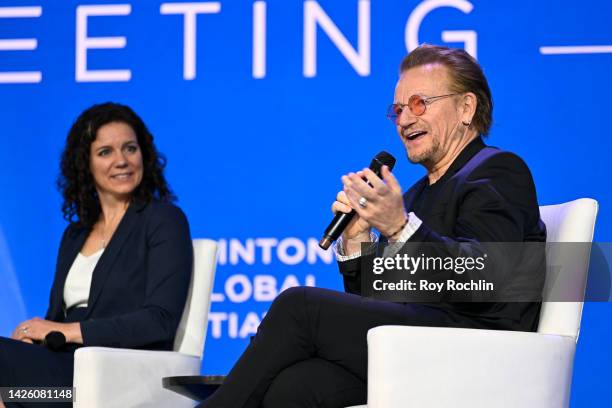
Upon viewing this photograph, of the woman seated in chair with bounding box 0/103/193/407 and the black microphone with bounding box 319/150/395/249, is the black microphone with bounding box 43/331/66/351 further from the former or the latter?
the black microphone with bounding box 319/150/395/249

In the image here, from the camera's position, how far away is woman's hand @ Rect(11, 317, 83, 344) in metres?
2.74

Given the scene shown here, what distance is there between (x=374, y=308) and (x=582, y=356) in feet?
5.58

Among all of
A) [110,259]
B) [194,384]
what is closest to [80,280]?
[110,259]

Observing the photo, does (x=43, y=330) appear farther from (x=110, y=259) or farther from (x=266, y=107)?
(x=266, y=107)

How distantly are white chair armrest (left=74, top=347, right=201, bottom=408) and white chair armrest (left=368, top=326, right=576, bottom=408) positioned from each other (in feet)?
2.89

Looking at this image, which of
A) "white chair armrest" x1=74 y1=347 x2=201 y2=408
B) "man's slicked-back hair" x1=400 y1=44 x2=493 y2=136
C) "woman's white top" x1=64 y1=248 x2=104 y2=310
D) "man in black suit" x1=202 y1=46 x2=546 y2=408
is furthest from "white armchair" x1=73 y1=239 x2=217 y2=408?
"man's slicked-back hair" x1=400 y1=44 x2=493 y2=136

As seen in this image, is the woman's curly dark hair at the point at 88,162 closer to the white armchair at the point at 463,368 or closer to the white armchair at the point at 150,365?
the white armchair at the point at 150,365

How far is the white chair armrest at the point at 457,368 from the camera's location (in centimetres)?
190

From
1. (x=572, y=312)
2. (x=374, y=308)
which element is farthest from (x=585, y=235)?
(x=374, y=308)

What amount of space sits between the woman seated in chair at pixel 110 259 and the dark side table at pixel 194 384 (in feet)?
0.91

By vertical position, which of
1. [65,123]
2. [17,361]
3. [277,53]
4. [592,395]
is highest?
[277,53]

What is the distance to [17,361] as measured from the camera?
8.48 feet

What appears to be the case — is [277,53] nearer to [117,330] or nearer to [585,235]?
[117,330]

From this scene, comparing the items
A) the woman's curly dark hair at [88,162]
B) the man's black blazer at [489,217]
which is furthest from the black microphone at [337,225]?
the woman's curly dark hair at [88,162]
